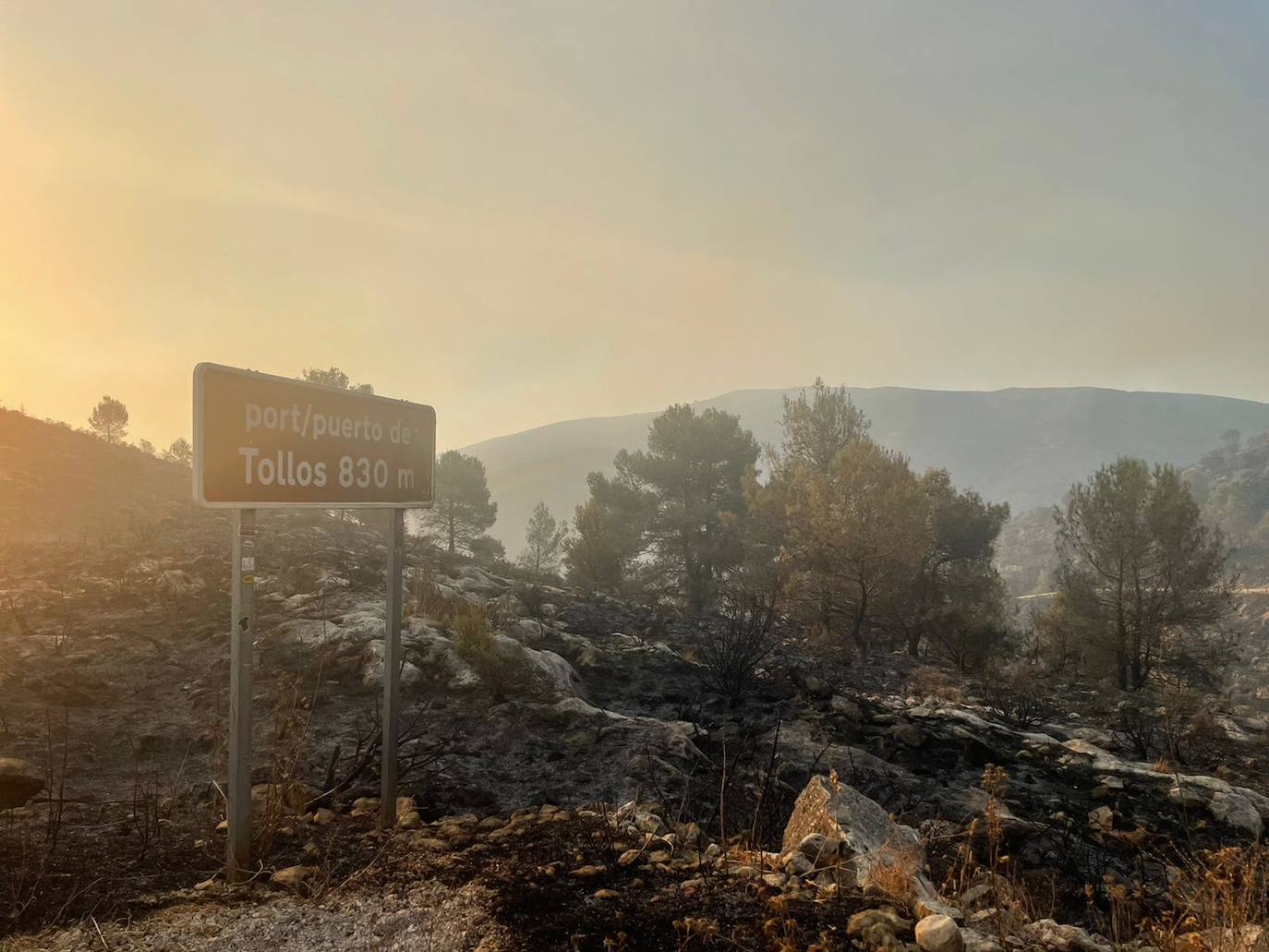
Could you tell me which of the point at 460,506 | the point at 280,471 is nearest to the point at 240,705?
the point at 280,471

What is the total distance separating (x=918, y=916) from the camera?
8.71 feet

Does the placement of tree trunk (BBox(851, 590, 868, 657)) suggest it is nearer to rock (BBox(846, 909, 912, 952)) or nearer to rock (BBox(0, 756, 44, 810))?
rock (BBox(846, 909, 912, 952))

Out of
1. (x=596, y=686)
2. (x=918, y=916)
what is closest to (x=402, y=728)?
(x=596, y=686)

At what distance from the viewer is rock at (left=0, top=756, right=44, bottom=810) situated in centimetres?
391

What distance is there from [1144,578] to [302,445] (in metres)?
22.7

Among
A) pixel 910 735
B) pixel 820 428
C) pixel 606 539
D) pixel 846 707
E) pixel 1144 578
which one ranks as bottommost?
pixel 910 735

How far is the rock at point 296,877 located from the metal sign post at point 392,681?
64cm

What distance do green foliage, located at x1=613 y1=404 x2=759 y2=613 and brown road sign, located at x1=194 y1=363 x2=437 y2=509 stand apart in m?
20.5

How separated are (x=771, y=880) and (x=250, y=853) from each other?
8.20 ft

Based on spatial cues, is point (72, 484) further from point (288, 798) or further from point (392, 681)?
point (392, 681)

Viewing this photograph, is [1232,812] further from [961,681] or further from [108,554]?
[108,554]

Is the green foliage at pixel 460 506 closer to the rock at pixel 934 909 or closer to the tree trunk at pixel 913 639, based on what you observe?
the tree trunk at pixel 913 639

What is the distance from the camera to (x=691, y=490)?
Answer: 25625 mm

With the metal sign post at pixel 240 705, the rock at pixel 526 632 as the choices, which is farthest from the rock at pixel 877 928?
the rock at pixel 526 632
